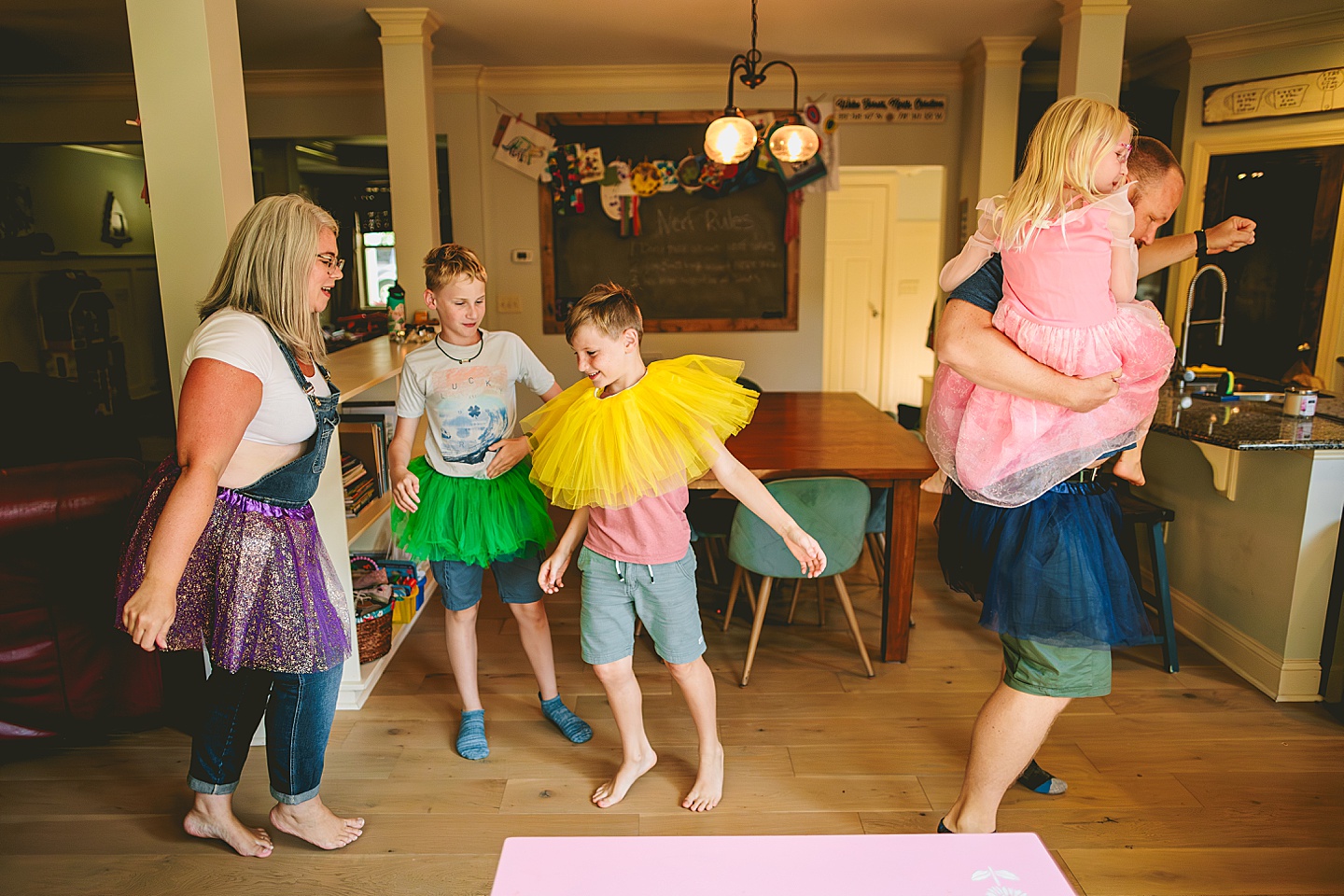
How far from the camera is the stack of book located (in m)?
2.62

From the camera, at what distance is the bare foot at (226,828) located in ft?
5.88

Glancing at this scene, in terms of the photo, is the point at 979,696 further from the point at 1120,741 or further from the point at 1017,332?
the point at 1017,332

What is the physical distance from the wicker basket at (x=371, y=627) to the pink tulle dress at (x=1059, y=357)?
5.89 feet

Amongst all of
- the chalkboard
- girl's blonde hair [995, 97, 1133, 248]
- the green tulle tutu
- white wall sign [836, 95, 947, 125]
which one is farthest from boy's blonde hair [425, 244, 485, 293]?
white wall sign [836, 95, 947, 125]

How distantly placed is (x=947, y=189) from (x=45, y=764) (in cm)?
497

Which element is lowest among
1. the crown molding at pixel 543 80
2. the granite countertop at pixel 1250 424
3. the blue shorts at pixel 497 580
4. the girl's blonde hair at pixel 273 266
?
the blue shorts at pixel 497 580

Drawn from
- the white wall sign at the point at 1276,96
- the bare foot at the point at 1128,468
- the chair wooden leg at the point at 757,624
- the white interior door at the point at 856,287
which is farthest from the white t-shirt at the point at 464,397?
the white interior door at the point at 856,287

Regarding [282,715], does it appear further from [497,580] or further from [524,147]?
[524,147]

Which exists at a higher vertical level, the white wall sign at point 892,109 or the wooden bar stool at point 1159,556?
the white wall sign at point 892,109

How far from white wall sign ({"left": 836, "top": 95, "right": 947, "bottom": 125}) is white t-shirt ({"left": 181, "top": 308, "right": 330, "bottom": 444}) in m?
4.16

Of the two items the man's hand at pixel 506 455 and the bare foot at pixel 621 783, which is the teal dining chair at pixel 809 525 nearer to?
the bare foot at pixel 621 783

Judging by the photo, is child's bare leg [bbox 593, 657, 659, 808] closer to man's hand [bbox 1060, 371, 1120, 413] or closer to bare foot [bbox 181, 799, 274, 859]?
bare foot [bbox 181, 799, 274, 859]

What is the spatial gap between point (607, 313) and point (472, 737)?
4.08ft

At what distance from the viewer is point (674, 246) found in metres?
5.06
